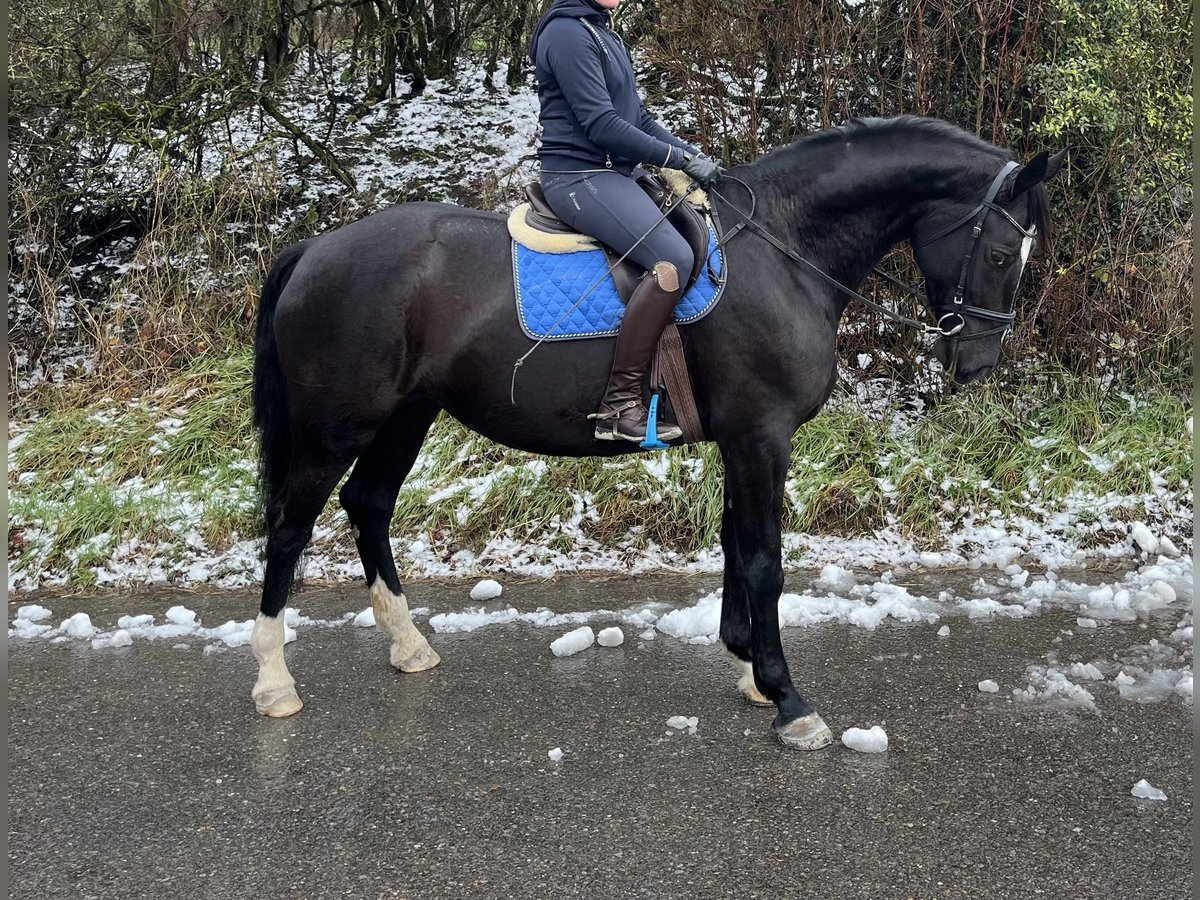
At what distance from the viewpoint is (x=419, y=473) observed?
21.1 ft

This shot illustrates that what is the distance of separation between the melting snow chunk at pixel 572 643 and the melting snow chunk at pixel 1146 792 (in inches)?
89.4

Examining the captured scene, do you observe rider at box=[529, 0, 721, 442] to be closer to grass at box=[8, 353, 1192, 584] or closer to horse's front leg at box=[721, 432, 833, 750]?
horse's front leg at box=[721, 432, 833, 750]

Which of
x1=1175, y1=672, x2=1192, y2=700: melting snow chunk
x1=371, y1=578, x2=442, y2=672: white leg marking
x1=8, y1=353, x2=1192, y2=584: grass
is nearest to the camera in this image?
x1=1175, y1=672, x2=1192, y2=700: melting snow chunk

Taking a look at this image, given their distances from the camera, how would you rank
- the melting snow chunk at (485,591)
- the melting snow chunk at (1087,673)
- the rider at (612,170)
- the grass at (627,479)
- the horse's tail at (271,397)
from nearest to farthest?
the rider at (612,170)
the melting snow chunk at (1087,673)
the horse's tail at (271,397)
the melting snow chunk at (485,591)
the grass at (627,479)

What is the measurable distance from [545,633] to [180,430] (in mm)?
3278

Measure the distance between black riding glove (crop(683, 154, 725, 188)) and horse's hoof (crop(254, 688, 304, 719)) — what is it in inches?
102

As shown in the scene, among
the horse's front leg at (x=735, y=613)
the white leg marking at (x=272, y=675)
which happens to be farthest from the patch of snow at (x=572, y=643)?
the white leg marking at (x=272, y=675)

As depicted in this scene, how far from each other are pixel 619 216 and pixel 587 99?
0.44 meters

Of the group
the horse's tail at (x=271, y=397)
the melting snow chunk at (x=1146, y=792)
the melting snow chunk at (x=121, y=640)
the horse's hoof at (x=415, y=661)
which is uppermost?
the horse's tail at (x=271, y=397)

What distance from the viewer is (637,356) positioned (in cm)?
379

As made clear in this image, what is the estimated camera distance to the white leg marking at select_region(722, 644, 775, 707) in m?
4.06

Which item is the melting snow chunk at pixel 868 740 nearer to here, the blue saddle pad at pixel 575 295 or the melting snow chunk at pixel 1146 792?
the melting snow chunk at pixel 1146 792

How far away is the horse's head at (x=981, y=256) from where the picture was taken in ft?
12.4

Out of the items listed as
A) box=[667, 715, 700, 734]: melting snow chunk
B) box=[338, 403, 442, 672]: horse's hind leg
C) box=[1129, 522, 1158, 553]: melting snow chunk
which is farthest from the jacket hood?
box=[1129, 522, 1158, 553]: melting snow chunk
